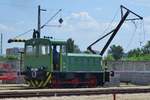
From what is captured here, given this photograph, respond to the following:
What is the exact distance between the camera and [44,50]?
34375mm

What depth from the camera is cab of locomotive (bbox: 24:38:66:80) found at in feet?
111

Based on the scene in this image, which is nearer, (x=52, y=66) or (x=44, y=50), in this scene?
(x=52, y=66)

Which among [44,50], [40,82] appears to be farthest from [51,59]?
[40,82]

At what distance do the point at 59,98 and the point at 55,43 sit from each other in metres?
10.4

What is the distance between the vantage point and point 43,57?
34.2 m

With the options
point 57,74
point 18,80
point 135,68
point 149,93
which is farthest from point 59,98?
point 135,68

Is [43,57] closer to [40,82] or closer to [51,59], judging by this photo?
[51,59]

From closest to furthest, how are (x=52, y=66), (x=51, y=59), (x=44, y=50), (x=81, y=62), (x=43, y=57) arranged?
(x=51, y=59)
(x=52, y=66)
(x=43, y=57)
(x=44, y=50)
(x=81, y=62)

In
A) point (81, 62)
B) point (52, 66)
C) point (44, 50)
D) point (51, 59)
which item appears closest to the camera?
point (51, 59)

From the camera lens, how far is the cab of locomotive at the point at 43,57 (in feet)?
111

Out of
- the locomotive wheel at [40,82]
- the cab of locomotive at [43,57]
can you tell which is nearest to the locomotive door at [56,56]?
the cab of locomotive at [43,57]

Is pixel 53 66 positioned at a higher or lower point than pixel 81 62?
lower

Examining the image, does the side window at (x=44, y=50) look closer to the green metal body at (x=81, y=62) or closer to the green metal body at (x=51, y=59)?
the green metal body at (x=51, y=59)

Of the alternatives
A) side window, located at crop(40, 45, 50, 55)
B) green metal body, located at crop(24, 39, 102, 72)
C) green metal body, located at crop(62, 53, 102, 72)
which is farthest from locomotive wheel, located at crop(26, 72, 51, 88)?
side window, located at crop(40, 45, 50, 55)
